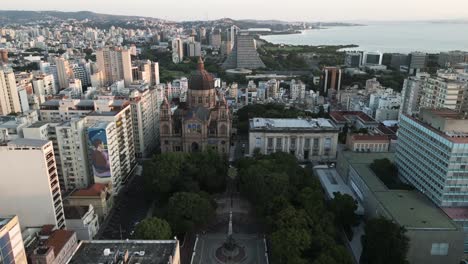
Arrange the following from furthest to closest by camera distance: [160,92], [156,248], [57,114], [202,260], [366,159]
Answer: [160,92], [57,114], [366,159], [202,260], [156,248]

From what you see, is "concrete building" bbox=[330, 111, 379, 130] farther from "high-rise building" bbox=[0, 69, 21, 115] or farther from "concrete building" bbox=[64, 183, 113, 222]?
"high-rise building" bbox=[0, 69, 21, 115]

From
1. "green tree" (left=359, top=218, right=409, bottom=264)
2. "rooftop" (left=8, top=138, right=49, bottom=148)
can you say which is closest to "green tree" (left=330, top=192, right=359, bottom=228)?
"green tree" (left=359, top=218, right=409, bottom=264)

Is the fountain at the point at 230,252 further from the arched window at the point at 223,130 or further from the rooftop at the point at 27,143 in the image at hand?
the arched window at the point at 223,130

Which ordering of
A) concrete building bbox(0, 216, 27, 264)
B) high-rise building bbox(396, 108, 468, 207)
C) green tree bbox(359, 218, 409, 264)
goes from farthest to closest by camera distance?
high-rise building bbox(396, 108, 468, 207) → green tree bbox(359, 218, 409, 264) → concrete building bbox(0, 216, 27, 264)

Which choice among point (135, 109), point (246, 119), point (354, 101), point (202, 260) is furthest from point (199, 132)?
point (354, 101)

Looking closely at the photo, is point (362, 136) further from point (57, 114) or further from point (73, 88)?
point (73, 88)

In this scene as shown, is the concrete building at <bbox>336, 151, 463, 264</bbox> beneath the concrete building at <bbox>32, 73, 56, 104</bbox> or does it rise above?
beneath
